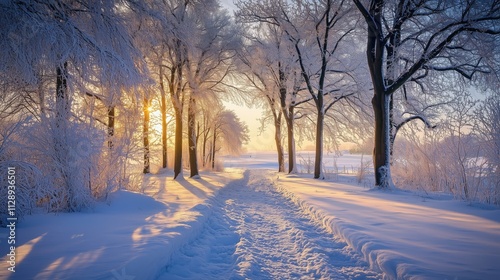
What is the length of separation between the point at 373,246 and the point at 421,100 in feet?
45.7

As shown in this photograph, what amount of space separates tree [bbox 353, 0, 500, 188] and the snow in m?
3.49

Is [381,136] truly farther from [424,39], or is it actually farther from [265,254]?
[265,254]

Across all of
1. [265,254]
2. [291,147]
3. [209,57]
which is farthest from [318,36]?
[265,254]

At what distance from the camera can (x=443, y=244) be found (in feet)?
9.60

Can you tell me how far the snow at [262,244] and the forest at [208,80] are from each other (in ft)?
4.22

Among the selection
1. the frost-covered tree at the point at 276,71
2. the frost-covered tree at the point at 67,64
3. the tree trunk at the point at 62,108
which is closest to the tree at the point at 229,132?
the frost-covered tree at the point at 276,71

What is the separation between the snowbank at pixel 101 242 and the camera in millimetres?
2295

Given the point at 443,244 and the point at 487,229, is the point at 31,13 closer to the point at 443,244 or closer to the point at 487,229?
the point at 443,244

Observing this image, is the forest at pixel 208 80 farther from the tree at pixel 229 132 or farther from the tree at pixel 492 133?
the tree at pixel 229 132

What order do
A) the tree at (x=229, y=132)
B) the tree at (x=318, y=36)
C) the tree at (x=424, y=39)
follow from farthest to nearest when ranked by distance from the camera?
the tree at (x=229, y=132), the tree at (x=318, y=36), the tree at (x=424, y=39)

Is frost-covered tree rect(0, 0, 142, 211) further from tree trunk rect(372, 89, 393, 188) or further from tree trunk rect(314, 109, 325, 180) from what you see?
tree trunk rect(314, 109, 325, 180)

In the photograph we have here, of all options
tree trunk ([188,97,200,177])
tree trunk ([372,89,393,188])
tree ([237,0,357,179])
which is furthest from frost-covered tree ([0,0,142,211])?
tree ([237,0,357,179])

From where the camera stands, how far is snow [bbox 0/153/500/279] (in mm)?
2404

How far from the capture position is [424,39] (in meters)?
8.70
